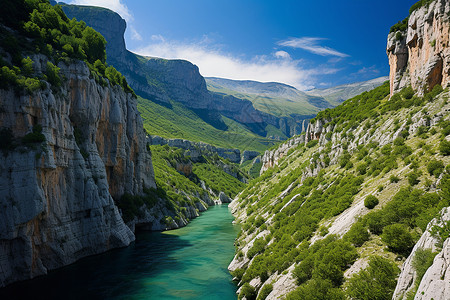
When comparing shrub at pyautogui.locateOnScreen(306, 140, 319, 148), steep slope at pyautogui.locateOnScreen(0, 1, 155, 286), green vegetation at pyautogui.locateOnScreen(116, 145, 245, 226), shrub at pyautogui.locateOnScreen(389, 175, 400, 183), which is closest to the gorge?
steep slope at pyautogui.locateOnScreen(0, 1, 155, 286)

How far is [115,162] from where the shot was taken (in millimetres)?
51125

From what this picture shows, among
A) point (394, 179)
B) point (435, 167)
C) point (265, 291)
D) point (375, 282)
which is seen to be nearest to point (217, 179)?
point (265, 291)

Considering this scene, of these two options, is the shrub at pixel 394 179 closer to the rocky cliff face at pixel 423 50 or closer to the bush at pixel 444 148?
the bush at pixel 444 148

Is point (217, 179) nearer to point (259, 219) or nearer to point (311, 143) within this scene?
point (311, 143)

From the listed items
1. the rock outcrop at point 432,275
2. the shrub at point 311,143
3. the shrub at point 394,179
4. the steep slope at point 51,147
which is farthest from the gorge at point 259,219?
the shrub at point 311,143

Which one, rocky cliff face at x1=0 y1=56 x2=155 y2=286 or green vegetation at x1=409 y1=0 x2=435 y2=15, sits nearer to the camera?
rocky cliff face at x1=0 y1=56 x2=155 y2=286

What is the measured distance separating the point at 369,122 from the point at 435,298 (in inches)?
1177

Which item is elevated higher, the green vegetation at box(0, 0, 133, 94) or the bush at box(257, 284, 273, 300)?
the green vegetation at box(0, 0, 133, 94)

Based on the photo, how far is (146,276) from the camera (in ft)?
104

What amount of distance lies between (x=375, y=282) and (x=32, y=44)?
47.3m

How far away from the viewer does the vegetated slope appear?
13797 mm

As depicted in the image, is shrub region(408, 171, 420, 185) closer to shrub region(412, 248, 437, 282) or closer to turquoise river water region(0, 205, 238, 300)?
shrub region(412, 248, 437, 282)

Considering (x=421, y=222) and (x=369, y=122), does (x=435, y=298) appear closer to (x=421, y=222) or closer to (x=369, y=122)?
(x=421, y=222)

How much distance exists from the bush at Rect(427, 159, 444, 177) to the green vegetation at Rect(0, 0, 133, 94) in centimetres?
4039
